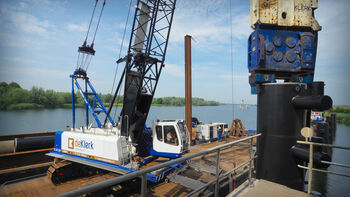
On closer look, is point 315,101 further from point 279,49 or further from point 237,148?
point 237,148

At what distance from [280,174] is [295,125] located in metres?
1.07

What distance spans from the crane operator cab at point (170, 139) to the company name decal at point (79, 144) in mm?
3049

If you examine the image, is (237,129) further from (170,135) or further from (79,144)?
(79,144)

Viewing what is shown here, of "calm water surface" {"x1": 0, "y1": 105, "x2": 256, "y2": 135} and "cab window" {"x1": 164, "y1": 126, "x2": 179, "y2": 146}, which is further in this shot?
"calm water surface" {"x1": 0, "y1": 105, "x2": 256, "y2": 135}

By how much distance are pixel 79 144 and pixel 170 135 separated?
467 centimetres

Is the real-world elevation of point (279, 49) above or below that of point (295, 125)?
above

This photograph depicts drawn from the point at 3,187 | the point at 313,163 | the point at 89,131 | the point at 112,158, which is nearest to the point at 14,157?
the point at 3,187

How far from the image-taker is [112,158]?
811 centimetres

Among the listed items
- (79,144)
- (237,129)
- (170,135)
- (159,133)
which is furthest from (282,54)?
(237,129)

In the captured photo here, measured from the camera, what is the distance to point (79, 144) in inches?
365

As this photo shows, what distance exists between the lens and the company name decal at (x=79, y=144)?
8.80 metres

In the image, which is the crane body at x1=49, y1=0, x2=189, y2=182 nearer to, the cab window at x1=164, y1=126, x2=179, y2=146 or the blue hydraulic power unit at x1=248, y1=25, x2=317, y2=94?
the cab window at x1=164, y1=126, x2=179, y2=146

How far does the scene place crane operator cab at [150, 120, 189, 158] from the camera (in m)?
8.90

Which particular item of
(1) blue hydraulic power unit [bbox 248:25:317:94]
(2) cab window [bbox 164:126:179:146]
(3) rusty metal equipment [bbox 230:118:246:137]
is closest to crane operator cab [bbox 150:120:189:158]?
(2) cab window [bbox 164:126:179:146]
